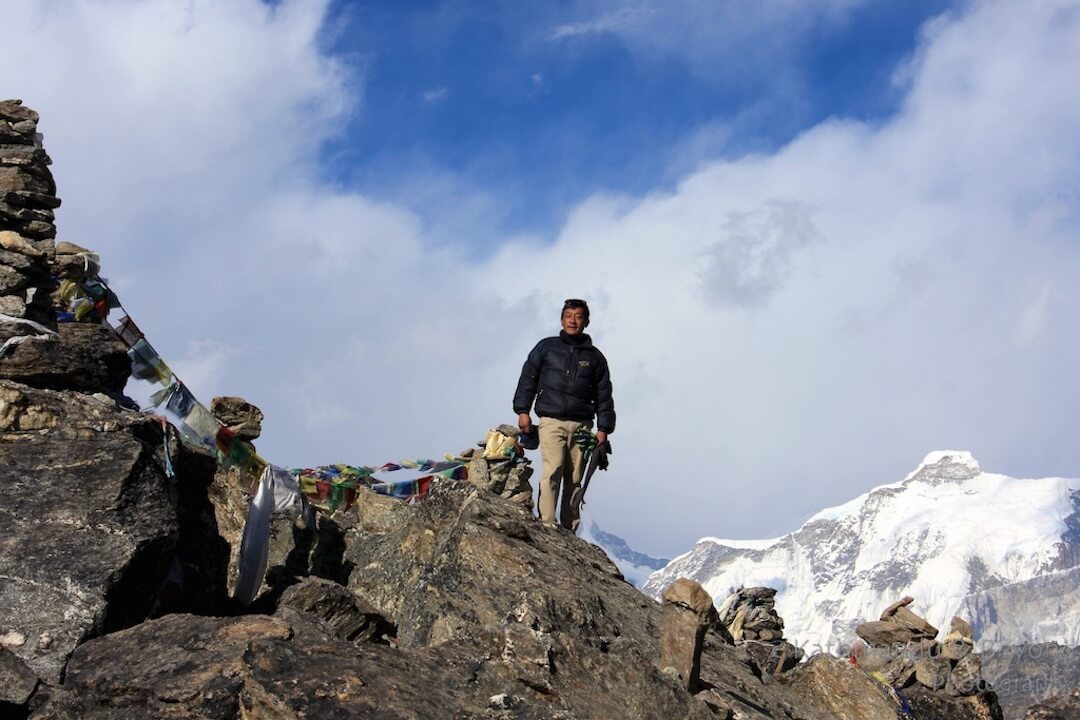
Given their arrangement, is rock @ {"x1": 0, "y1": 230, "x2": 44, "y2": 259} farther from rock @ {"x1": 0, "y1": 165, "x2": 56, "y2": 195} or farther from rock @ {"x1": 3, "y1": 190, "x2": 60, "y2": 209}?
rock @ {"x1": 0, "y1": 165, "x2": 56, "y2": 195}

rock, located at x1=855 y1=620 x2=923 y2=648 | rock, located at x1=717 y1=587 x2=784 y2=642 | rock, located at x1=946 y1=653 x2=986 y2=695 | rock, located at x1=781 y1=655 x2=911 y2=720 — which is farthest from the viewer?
rock, located at x1=717 y1=587 x2=784 y2=642

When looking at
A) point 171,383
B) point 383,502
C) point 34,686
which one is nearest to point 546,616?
point 34,686

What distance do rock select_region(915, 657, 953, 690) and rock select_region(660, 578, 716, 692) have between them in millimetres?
7991

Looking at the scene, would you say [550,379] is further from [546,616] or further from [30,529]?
[30,529]

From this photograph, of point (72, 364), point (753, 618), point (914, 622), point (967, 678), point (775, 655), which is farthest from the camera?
point (753, 618)

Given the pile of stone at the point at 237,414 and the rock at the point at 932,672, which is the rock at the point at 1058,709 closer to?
the rock at the point at 932,672

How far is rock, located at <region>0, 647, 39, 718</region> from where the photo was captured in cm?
809

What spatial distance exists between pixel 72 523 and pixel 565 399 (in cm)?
656

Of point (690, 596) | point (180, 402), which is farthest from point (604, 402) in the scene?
point (180, 402)

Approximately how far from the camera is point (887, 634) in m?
20.2

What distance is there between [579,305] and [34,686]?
8.83 metres

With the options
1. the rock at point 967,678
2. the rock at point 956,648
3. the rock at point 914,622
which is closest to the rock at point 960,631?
the rock at point 956,648

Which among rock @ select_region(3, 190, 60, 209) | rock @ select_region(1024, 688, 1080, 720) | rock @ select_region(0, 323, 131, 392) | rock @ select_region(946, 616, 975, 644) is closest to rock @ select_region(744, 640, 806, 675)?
rock @ select_region(946, 616, 975, 644)

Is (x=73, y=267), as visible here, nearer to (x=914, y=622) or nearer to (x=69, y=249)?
(x=69, y=249)
